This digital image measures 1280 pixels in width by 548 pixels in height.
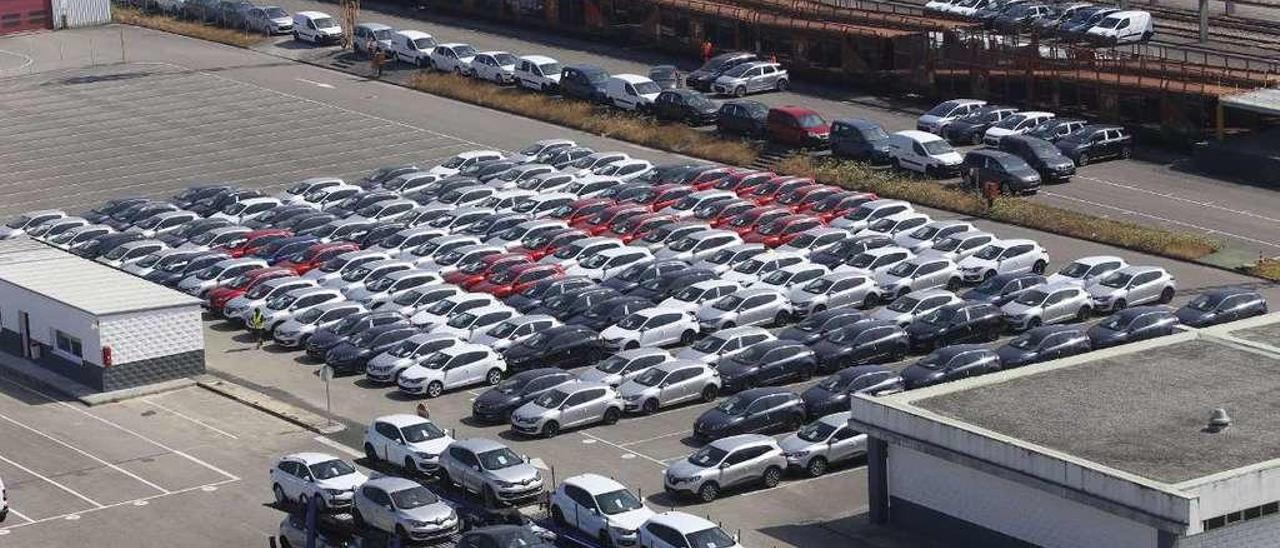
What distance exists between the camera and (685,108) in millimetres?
95312

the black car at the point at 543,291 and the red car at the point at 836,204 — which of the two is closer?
the black car at the point at 543,291

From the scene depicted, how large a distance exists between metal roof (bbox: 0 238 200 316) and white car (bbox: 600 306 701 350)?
38.8 ft

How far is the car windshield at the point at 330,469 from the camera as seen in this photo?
2174 inches

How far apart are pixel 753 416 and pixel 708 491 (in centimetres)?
438

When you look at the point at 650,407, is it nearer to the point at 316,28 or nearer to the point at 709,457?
the point at 709,457

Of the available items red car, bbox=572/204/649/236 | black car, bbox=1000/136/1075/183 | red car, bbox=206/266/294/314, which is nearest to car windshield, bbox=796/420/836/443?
red car, bbox=206/266/294/314

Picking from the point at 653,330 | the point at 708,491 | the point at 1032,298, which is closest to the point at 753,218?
the point at 653,330

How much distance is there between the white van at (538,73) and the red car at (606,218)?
2175cm

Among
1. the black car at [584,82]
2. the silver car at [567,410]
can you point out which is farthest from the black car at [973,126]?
the silver car at [567,410]

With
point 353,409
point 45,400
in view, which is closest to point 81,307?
point 45,400

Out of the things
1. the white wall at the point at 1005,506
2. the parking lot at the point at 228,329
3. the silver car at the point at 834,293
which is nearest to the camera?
the white wall at the point at 1005,506

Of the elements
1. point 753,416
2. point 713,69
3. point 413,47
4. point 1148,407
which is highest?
point 413,47

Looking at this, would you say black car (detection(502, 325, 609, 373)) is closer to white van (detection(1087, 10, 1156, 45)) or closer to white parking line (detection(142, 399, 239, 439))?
white parking line (detection(142, 399, 239, 439))

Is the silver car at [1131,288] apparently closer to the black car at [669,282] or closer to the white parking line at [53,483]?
the black car at [669,282]
